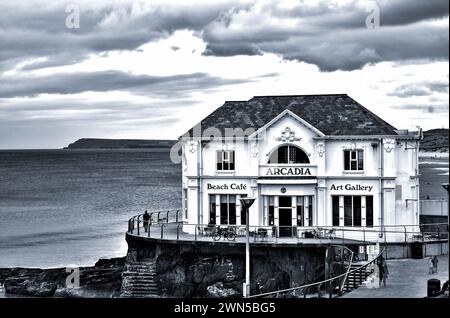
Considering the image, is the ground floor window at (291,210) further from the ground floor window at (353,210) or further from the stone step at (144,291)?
the stone step at (144,291)

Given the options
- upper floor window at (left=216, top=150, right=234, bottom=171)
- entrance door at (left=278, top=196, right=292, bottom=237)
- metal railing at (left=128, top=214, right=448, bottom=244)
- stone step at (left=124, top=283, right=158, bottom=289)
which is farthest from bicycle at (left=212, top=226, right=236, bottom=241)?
stone step at (left=124, top=283, right=158, bottom=289)

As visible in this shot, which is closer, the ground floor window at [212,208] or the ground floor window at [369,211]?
the ground floor window at [369,211]

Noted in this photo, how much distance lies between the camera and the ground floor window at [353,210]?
4031 centimetres

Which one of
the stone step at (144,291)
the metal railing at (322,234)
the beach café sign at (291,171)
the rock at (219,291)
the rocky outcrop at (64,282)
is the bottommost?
the rocky outcrop at (64,282)

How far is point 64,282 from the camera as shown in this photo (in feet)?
164

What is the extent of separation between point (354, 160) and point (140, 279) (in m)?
12.9

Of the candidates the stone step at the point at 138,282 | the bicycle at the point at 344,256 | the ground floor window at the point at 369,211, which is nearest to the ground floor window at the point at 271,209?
the ground floor window at the point at 369,211

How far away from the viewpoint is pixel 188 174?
1697 inches

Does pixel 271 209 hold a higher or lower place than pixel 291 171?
lower

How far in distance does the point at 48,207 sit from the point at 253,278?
80.6m

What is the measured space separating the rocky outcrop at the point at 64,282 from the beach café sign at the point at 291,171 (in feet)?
39.1

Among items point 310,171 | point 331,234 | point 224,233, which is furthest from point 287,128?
point 224,233

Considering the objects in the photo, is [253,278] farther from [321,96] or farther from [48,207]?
[48,207]

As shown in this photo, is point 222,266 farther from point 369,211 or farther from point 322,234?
point 369,211
